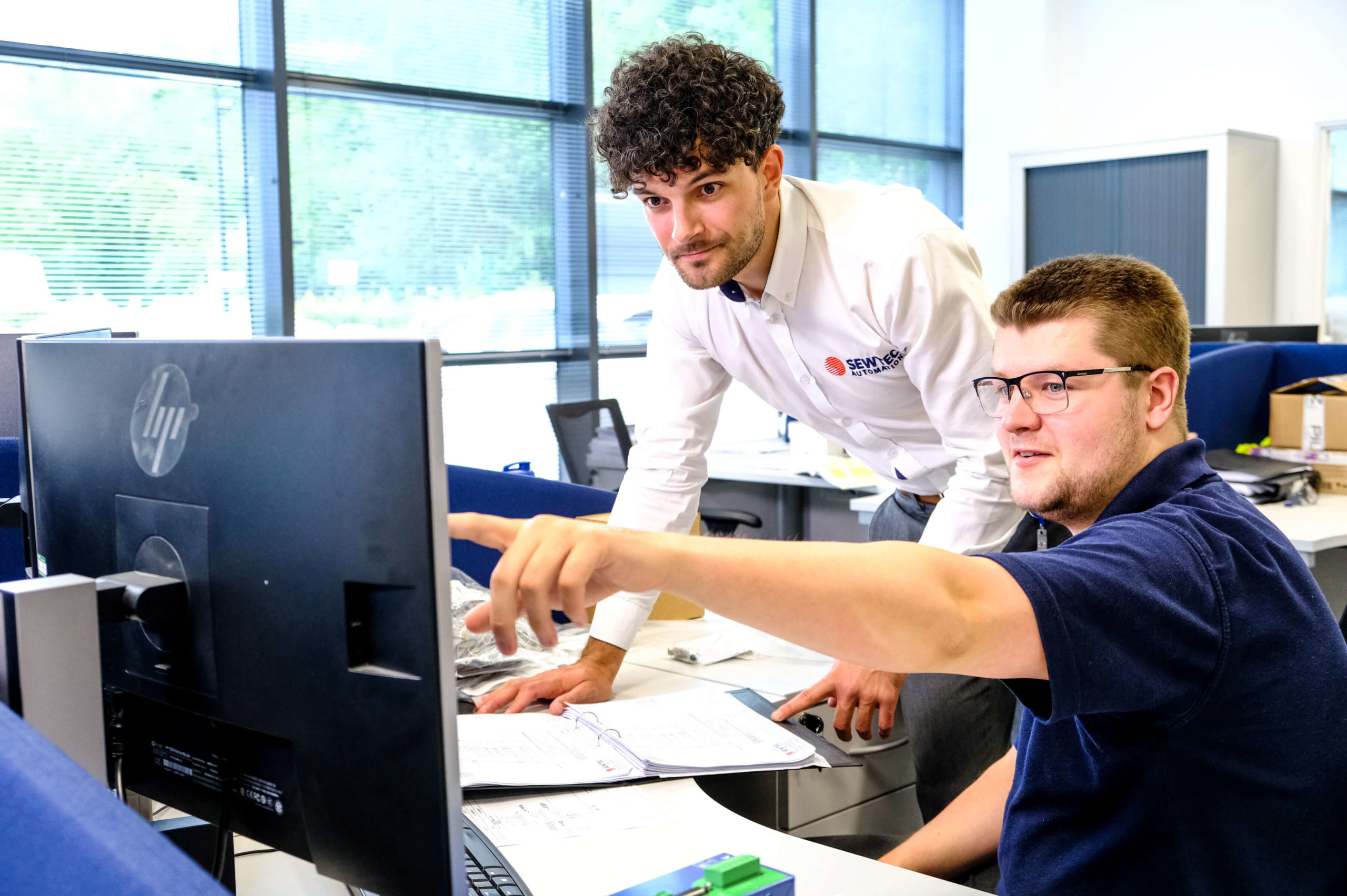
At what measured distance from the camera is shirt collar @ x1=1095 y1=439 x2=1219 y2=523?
3.24 feet

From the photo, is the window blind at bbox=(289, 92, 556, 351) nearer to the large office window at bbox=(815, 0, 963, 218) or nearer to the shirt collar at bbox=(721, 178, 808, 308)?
the large office window at bbox=(815, 0, 963, 218)

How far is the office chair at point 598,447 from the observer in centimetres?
407

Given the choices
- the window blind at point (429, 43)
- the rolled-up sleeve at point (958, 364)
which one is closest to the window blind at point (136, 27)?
the window blind at point (429, 43)

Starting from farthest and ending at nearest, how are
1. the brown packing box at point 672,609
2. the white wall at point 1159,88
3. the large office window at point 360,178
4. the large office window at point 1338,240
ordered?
→ 1. the white wall at point 1159,88
2. the large office window at point 1338,240
3. the large office window at point 360,178
4. the brown packing box at point 672,609

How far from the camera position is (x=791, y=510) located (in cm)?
429

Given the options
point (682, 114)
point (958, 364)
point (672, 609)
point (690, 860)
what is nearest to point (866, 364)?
point (958, 364)

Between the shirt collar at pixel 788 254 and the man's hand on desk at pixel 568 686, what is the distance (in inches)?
22.8

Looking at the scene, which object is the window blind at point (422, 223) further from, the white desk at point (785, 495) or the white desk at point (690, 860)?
the white desk at point (690, 860)

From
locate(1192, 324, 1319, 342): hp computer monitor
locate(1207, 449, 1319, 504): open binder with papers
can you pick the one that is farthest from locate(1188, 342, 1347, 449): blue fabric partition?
locate(1192, 324, 1319, 342): hp computer monitor

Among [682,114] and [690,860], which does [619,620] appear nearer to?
[690,860]

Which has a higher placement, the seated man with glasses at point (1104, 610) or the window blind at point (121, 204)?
the window blind at point (121, 204)

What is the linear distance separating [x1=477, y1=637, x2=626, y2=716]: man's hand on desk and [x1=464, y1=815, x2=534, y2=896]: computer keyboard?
0.41 m

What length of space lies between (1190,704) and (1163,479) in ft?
0.70

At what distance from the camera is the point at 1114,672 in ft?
2.62
